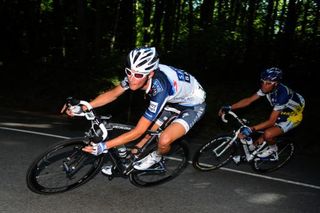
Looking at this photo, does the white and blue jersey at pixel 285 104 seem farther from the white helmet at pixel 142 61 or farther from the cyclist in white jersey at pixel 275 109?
the white helmet at pixel 142 61

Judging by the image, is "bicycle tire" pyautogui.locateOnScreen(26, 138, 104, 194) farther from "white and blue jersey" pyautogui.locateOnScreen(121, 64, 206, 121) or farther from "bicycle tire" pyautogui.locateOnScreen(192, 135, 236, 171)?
"bicycle tire" pyautogui.locateOnScreen(192, 135, 236, 171)

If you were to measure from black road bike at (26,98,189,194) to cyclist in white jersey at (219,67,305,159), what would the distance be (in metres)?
1.60

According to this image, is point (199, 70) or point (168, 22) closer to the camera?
point (199, 70)

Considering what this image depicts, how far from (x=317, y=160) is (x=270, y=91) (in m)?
2.51

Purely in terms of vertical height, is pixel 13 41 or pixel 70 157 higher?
pixel 13 41

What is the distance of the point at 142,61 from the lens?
4.55 m

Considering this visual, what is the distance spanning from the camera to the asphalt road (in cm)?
461

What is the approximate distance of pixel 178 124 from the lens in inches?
207

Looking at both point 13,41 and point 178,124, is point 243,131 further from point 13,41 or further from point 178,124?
point 13,41

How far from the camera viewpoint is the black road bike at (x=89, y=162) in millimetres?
4609

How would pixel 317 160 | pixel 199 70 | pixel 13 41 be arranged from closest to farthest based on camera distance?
pixel 317 160, pixel 199 70, pixel 13 41

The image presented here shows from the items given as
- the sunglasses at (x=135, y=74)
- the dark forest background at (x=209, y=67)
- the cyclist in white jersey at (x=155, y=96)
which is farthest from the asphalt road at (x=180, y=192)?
the dark forest background at (x=209, y=67)

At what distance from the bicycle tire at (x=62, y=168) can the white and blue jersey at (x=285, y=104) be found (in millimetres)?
3357

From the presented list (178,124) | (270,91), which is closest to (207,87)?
(270,91)
